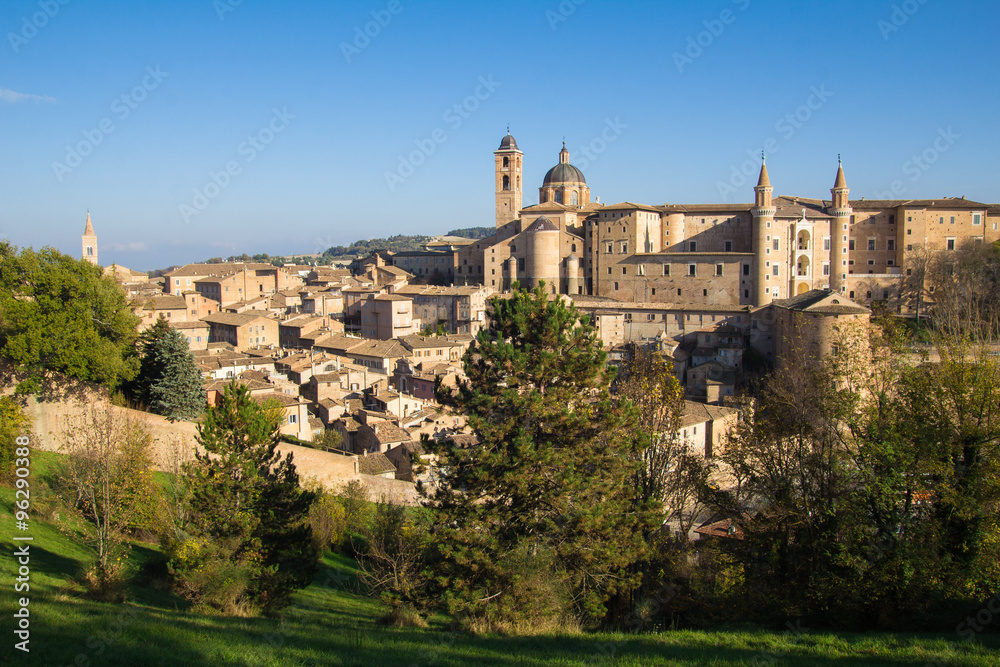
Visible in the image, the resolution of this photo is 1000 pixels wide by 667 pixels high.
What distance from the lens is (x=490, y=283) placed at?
164ft

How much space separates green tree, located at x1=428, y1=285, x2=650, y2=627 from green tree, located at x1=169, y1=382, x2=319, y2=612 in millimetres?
2354

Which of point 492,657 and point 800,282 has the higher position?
point 800,282

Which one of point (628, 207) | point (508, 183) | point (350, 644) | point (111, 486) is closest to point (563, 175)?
point (508, 183)

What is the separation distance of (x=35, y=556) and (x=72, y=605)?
3.00 meters

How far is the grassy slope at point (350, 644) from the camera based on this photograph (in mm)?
6840

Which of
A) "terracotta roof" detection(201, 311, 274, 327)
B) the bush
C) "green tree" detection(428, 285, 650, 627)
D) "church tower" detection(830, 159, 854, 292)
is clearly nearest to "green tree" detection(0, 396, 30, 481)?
the bush

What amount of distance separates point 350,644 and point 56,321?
1349 centimetres

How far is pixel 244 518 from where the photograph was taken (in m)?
10.6

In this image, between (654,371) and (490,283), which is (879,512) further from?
(490,283)

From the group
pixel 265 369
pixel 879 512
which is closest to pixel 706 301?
pixel 265 369

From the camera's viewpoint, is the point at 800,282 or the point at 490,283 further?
the point at 490,283

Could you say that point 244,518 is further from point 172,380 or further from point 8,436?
point 172,380

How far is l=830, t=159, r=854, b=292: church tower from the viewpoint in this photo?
4309 cm

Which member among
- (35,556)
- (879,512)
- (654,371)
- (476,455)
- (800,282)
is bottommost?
(35,556)
